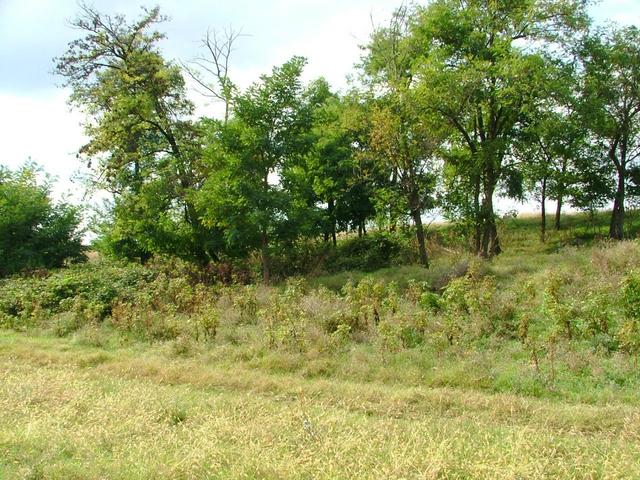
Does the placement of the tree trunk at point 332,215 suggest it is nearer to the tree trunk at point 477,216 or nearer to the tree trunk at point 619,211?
the tree trunk at point 477,216

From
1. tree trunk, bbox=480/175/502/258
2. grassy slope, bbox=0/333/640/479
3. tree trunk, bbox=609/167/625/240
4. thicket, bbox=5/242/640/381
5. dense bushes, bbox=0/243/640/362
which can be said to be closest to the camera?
grassy slope, bbox=0/333/640/479

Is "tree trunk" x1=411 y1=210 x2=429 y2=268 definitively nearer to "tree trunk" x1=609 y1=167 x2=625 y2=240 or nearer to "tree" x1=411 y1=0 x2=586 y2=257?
"tree" x1=411 y1=0 x2=586 y2=257

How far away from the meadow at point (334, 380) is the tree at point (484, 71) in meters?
5.32

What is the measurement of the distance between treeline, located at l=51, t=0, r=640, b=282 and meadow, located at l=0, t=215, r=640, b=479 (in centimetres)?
384

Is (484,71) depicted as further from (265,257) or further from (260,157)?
(265,257)

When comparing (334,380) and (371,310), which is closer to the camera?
(334,380)

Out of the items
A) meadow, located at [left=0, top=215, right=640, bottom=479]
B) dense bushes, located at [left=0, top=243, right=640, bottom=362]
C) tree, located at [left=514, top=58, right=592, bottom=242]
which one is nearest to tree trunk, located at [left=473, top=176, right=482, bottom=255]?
tree, located at [left=514, top=58, right=592, bottom=242]

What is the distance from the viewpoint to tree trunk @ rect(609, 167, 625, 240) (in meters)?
22.4

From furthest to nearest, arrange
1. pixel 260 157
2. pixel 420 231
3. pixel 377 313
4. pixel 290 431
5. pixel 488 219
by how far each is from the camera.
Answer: pixel 488 219
pixel 420 231
pixel 260 157
pixel 377 313
pixel 290 431

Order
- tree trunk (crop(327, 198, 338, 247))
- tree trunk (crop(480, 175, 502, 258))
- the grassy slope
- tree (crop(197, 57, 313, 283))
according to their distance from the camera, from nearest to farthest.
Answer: the grassy slope < tree (crop(197, 57, 313, 283)) < tree trunk (crop(480, 175, 502, 258)) < tree trunk (crop(327, 198, 338, 247))

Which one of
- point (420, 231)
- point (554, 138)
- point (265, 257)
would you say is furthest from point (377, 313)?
point (554, 138)

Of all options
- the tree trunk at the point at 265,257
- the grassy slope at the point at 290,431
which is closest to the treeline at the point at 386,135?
the tree trunk at the point at 265,257

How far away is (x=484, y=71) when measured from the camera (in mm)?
17812

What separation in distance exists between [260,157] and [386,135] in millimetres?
4230
